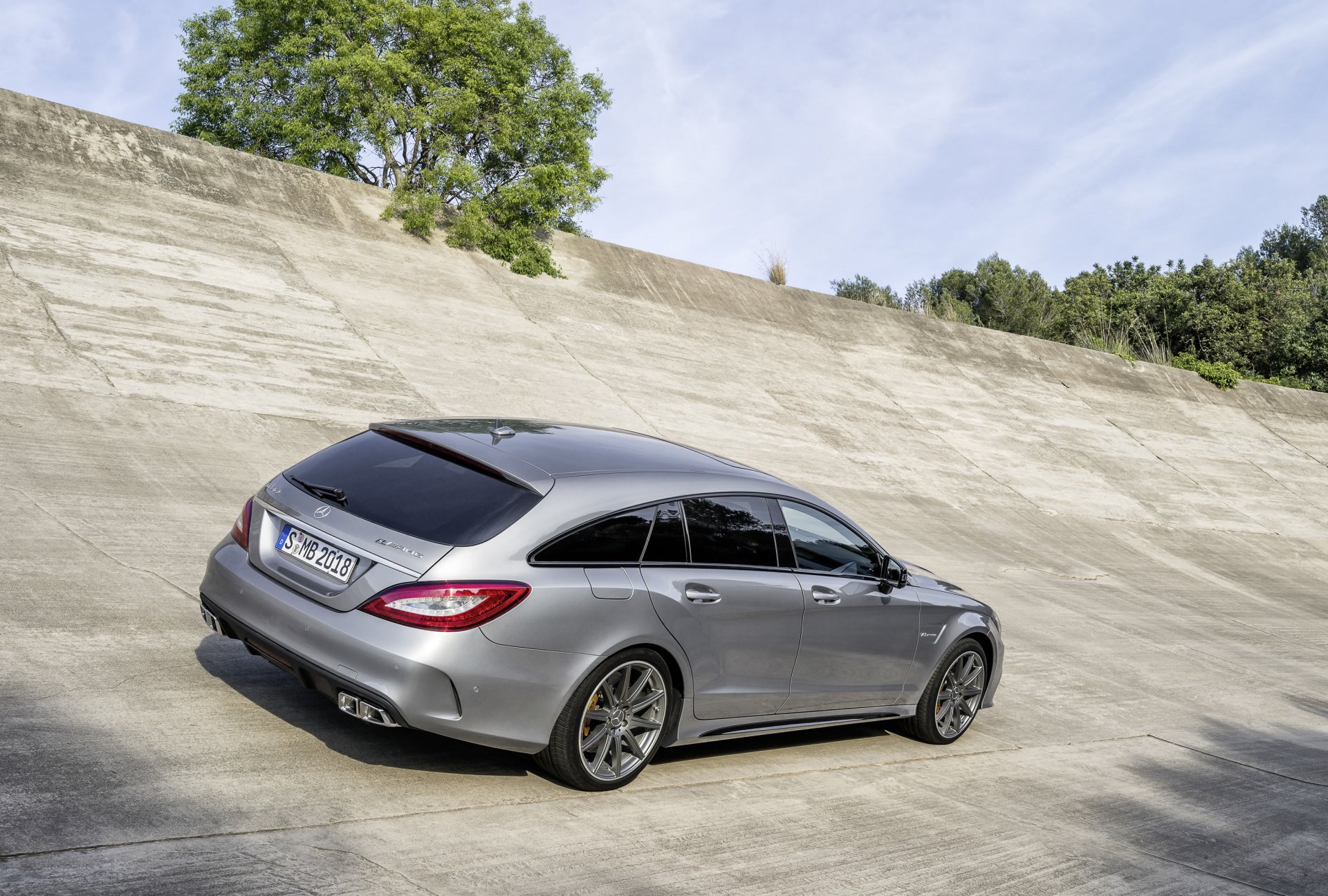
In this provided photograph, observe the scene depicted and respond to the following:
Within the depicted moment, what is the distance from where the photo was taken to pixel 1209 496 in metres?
23.7

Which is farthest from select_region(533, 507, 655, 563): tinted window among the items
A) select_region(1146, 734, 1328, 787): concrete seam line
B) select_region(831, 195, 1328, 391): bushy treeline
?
select_region(831, 195, 1328, 391): bushy treeline

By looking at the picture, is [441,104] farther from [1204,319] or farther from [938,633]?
[1204,319]

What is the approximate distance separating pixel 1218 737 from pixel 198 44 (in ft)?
103

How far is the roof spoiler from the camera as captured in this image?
4762 mm

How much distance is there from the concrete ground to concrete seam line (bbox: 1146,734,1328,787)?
4 cm

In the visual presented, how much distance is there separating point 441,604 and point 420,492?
2.00ft

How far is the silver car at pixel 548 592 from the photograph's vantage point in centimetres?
436

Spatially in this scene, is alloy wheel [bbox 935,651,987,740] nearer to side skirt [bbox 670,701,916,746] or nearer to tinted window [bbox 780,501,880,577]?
side skirt [bbox 670,701,916,746]

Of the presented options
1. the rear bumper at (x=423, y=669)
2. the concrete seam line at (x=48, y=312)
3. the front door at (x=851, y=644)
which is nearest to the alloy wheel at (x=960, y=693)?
the front door at (x=851, y=644)

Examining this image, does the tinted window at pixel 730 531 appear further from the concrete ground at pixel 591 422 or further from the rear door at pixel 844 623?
the concrete ground at pixel 591 422

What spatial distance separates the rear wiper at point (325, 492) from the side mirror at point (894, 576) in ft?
10.0

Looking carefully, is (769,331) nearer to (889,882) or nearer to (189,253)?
(189,253)

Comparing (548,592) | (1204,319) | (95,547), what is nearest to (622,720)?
(548,592)

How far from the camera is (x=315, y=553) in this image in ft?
15.3
